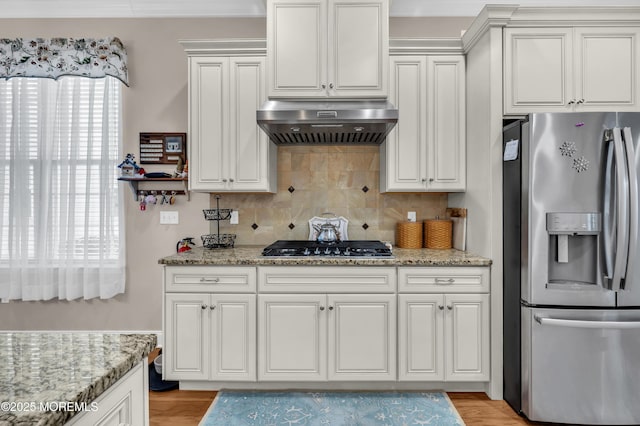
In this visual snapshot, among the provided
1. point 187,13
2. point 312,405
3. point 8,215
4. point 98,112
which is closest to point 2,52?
point 98,112

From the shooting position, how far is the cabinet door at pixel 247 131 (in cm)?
265

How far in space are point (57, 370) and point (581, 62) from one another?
119 inches

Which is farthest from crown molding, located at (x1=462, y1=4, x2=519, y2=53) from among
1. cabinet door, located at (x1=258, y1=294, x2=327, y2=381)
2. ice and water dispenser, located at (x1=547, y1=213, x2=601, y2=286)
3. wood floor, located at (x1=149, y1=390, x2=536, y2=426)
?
wood floor, located at (x1=149, y1=390, x2=536, y2=426)

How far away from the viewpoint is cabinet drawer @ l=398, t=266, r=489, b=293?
231 cm

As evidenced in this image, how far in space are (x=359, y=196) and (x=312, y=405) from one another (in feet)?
5.31

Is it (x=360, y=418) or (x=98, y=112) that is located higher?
(x=98, y=112)

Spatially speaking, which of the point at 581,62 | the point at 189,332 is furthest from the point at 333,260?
the point at 581,62

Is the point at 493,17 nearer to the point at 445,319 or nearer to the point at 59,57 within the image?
the point at 445,319

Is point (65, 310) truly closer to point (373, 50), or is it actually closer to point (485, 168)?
point (373, 50)

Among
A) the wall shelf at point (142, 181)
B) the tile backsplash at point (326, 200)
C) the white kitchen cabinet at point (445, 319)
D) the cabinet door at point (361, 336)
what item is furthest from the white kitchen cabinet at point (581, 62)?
the wall shelf at point (142, 181)

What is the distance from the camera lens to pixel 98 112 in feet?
9.91

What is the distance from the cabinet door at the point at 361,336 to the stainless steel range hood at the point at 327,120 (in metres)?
1.14

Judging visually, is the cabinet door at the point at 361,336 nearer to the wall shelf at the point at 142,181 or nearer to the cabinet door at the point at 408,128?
the cabinet door at the point at 408,128

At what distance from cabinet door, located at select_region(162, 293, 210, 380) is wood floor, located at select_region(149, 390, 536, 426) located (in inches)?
6.0
